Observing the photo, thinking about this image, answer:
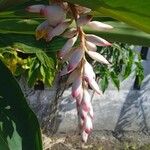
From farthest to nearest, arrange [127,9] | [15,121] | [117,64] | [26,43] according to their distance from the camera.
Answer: [117,64] < [26,43] < [15,121] < [127,9]

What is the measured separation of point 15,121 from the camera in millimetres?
846

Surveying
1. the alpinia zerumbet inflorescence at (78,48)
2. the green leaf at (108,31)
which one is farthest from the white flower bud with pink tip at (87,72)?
the green leaf at (108,31)

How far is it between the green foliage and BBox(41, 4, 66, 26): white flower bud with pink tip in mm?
2651

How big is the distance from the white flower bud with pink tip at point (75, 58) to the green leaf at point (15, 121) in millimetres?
194

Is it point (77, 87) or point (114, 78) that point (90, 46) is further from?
point (114, 78)

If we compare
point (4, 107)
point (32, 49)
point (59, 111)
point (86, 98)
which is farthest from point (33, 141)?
point (59, 111)

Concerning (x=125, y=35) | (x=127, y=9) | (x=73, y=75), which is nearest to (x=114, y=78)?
(x=125, y=35)

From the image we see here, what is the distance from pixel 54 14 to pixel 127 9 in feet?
0.32

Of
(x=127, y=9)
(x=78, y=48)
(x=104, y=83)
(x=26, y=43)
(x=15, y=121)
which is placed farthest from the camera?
(x=104, y=83)

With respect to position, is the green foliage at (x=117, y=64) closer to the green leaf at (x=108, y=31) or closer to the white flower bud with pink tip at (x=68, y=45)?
the green leaf at (x=108, y=31)

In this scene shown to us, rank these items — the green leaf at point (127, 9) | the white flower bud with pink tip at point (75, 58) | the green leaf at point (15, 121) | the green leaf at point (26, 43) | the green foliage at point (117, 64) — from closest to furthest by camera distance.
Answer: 1. the green leaf at point (127, 9)
2. the white flower bud with pink tip at point (75, 58)
3. the green leaf at point (15, 121)
4. the green leaf at point (26, 43)
5. the green foliage at point (117, 64)

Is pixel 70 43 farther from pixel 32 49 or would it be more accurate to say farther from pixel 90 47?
pixel 32 49

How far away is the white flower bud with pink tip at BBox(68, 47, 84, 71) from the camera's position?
674 mm

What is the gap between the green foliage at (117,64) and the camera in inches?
132
